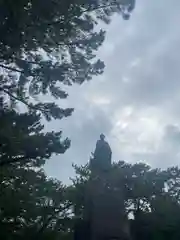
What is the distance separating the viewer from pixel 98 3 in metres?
11.9

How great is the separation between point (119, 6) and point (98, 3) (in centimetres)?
64

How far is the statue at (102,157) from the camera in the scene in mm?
17734

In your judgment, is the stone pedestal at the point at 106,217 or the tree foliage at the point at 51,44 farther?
the stone pedestal at the point at 106,217

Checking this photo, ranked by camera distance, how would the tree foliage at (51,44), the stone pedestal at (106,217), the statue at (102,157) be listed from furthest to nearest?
1. the statue at (102,157)
2. the stone pedestal at (106,217)
3. the tree foliage at (51,44)

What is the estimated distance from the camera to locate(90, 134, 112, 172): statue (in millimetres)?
17734

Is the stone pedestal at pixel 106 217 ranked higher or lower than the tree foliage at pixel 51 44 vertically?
lower

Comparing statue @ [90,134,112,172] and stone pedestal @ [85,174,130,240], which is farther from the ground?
statue @ [90,134,112,172]

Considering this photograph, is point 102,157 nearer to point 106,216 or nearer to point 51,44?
point 106,216

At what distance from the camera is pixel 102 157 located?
17703mm

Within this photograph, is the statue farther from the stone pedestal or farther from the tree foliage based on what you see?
the tree foliage

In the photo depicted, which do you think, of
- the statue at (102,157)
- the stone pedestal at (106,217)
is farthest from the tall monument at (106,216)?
the statue at (102,157)

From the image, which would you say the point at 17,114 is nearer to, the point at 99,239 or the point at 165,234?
the point at 99,239

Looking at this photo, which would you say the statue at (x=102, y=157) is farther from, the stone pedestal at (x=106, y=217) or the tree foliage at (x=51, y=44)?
the tree foliage at (x=51, y=44)

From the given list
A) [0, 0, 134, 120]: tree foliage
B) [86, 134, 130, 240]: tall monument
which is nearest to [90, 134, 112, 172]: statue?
[86, 134, 130, 240]: tall monument
